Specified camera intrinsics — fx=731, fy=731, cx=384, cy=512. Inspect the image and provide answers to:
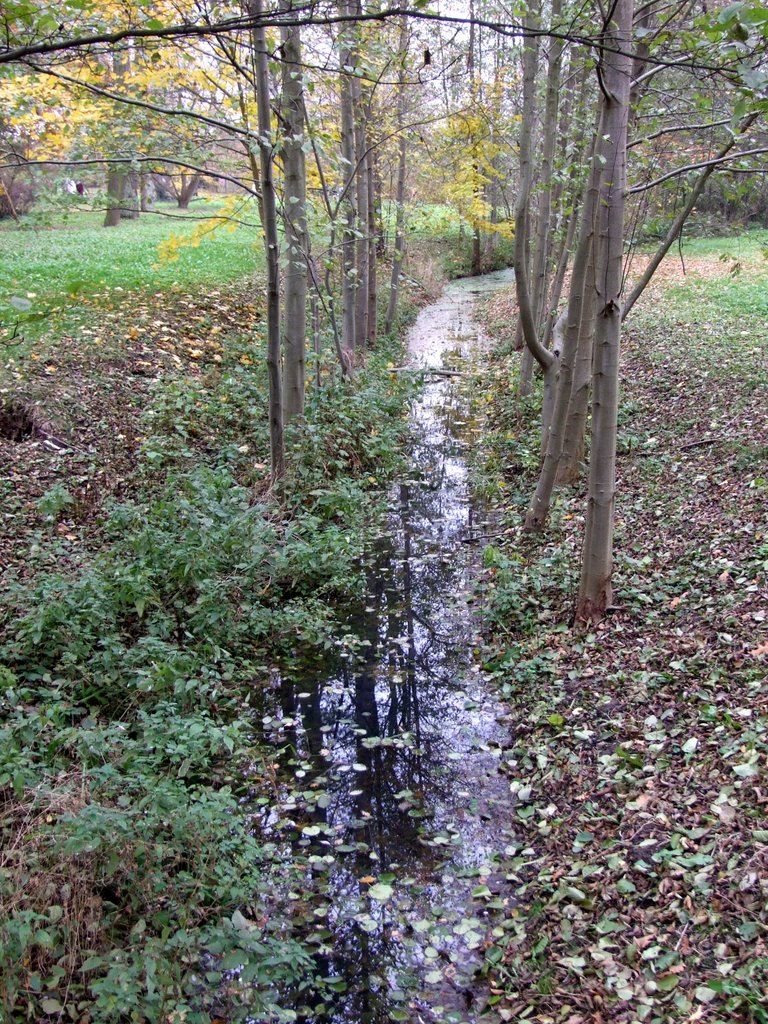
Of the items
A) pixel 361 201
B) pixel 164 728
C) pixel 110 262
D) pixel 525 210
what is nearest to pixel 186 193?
pixel 110 262

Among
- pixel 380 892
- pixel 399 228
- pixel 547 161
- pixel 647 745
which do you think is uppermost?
pixel 547 161

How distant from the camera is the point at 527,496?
9.45 m

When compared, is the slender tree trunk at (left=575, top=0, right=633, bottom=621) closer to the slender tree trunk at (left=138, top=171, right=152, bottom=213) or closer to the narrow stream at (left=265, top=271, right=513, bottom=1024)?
the narrow stream at (left=265, top=271, right=513, bottom=1024)

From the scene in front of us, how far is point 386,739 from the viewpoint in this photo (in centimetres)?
544

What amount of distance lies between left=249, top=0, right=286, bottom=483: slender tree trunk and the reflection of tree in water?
1.76 metres

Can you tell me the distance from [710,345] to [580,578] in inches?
375

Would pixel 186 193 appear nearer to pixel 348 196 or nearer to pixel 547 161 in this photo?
pixel 348 196

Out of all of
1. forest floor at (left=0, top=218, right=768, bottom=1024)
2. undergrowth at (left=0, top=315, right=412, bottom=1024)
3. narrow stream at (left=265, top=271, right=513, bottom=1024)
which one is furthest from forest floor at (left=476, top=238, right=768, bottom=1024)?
undergrowth at (left=0, top=315, right=412, bottom=1024)

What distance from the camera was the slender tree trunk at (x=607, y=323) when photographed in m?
5.01

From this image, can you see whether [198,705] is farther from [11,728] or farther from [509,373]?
[509,373]

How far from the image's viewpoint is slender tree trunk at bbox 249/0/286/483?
22.8ft

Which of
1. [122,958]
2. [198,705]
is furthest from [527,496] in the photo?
[122,958]

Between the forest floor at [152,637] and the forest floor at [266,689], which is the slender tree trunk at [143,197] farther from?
the forest floor at [266,689]

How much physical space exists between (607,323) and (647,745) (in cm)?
295
